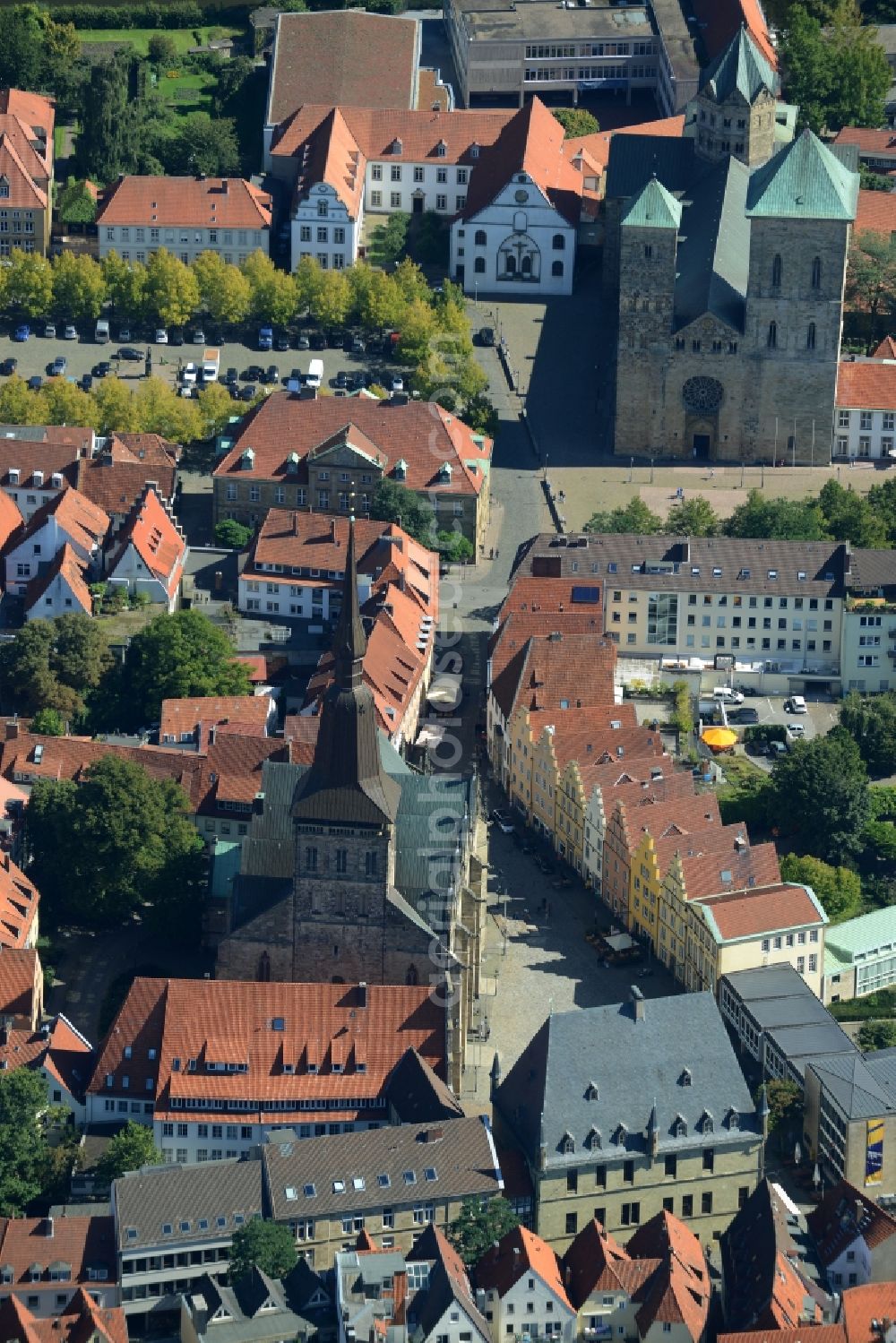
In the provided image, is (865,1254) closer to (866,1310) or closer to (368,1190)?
(866,1310)

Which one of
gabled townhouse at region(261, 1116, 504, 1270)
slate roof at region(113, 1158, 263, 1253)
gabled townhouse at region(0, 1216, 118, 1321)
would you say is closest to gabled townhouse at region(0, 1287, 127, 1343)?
gabled townhouse at region(0, 1216, 118, 1321)

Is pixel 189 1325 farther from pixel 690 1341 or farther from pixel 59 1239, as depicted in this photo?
pixel 690 1341

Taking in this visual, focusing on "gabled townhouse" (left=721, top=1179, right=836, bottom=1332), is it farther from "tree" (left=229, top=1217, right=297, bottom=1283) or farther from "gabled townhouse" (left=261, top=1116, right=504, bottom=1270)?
"tree" (left=229, top=1217, right=297, bottom=1283)

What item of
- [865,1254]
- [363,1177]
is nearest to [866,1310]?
[865,1254]

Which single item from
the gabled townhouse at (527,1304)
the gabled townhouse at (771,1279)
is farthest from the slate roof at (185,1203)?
the gabled townhouse at (771,1279)

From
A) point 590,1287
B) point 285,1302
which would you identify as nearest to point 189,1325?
point 285,1302

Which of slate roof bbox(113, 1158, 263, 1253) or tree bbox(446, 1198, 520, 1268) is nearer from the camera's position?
slate roof bbox(113, 1158, 263, 1253)

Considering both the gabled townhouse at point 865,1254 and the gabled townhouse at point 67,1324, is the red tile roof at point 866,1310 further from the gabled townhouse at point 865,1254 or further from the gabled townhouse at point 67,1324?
the gabled townhouse at point 67,1324
